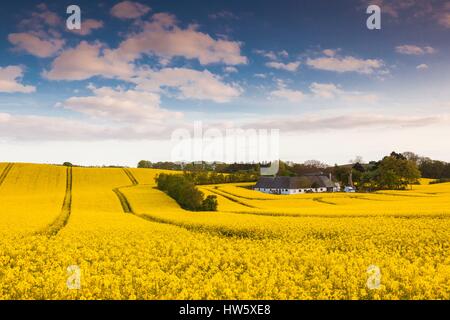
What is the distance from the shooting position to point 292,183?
101 meters

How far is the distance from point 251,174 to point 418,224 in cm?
9104

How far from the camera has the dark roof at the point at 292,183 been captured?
10069 centimetres

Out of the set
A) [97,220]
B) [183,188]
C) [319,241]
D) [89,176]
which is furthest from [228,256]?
[89,176]

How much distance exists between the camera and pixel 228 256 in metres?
18.1

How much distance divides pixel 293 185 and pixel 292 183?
599 millimetres

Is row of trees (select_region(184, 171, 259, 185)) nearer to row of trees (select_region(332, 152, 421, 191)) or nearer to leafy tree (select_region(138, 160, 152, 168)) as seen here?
row of trees (select_region(332, 152, 421, 191))

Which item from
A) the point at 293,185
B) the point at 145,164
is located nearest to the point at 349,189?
the point at 293,185

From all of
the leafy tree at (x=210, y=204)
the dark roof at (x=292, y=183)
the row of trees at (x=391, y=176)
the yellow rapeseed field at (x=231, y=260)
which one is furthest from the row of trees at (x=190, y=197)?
the row of trees at (x=391, y=176)

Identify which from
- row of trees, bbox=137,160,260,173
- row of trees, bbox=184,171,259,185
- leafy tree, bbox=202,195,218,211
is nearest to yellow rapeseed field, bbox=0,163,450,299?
leafy tree, bbox=202,195,218,211

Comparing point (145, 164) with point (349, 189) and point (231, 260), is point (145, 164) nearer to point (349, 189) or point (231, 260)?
point (349, 189)

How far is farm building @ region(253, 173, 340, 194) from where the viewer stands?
99969mm

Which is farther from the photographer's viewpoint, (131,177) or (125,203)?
(131,177)

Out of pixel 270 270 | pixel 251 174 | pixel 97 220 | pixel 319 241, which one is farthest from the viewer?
pixel 251 174

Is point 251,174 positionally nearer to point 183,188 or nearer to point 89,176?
point 89,176
